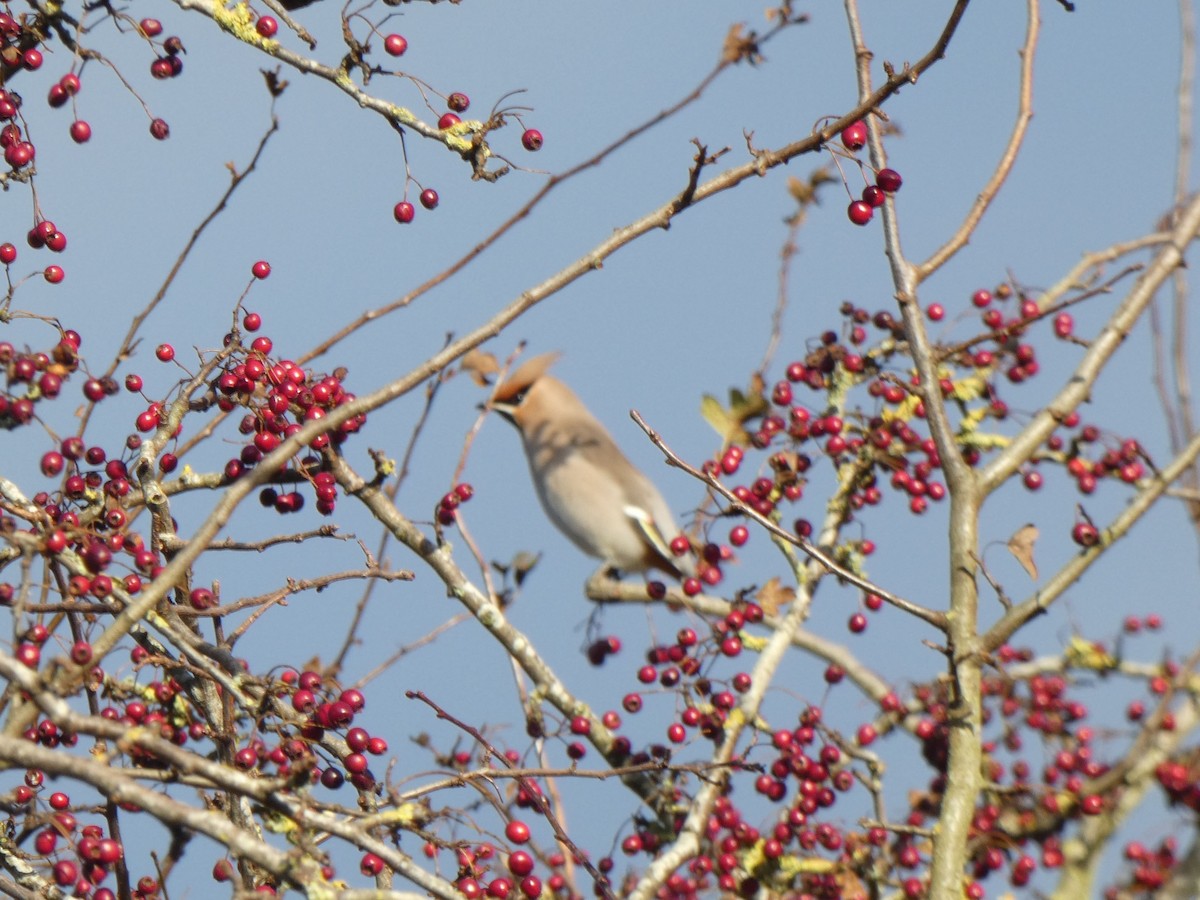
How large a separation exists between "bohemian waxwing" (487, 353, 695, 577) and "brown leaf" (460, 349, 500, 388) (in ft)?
4.06

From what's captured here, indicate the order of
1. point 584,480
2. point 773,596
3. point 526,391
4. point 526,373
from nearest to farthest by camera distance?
point 773,596, point 584,480, point 526,373, point 526,391

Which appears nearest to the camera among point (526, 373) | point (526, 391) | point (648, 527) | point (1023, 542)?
point (1023, 542)

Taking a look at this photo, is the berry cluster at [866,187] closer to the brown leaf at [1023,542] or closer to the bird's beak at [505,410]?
the brown leaf at [1023,542]

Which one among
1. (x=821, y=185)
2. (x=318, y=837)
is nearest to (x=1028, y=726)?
(x=821, y=185)

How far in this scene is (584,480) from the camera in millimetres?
5551

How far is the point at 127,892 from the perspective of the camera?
2438 millimetres

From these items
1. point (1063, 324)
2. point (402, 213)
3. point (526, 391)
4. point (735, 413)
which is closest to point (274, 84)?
point (402, 213)

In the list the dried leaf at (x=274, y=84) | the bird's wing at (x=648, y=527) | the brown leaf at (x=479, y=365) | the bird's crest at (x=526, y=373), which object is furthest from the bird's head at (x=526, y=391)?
the dried leaf at (x=274, y=84)

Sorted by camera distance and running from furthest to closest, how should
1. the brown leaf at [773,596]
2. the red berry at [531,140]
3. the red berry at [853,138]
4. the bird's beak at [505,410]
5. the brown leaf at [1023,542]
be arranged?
the bird's beak at [505,410]
the brown leaf at [773,596]
the brown leaf at [1023,542]
the red berry at [531,140]
the red berry at [853,138]

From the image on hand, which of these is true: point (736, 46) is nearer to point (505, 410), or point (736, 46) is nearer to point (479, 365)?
point (479, 365)

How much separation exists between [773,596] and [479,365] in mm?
1079

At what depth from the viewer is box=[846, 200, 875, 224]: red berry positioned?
2365 millimetres

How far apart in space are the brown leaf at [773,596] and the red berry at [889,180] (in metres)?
1.52

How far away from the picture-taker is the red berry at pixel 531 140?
2.62m
